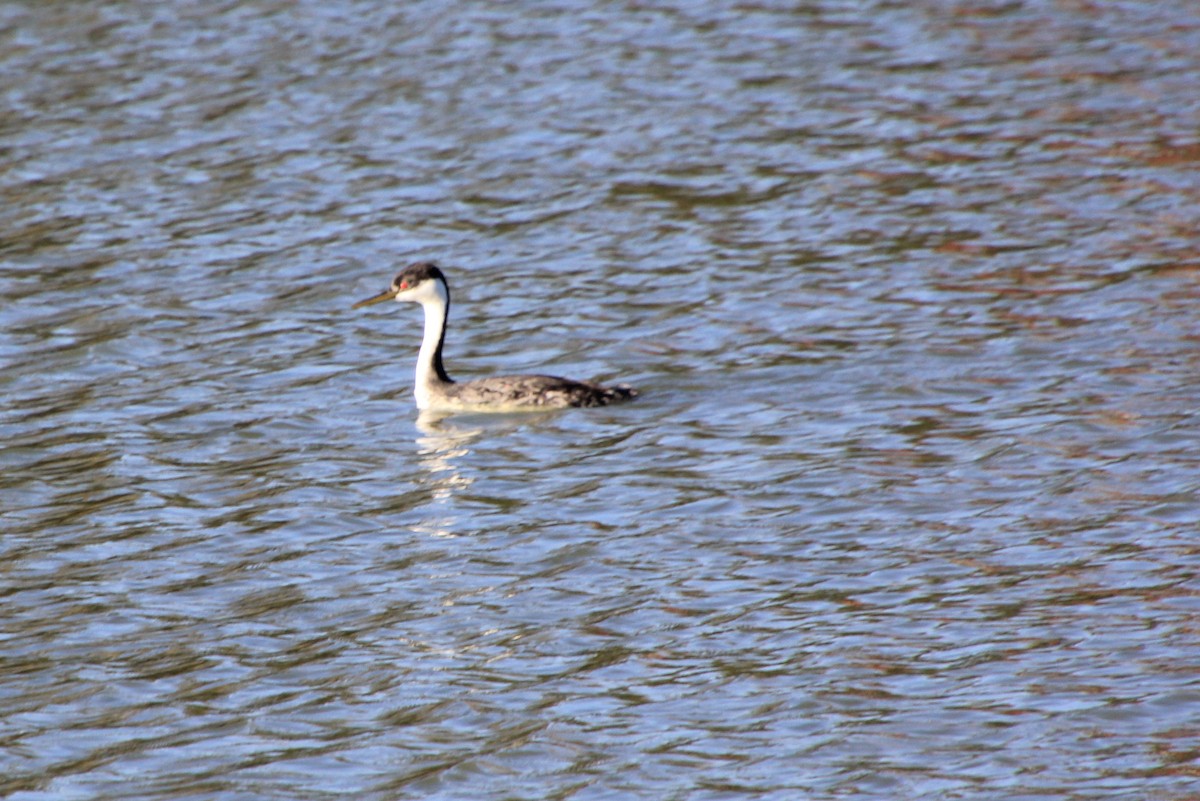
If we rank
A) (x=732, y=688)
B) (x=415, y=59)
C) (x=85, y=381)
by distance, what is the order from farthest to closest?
(x=415, y=59)
(x=85, y=381)
(x=732, y=688)

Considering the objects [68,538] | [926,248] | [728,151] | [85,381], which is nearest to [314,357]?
[85,381]

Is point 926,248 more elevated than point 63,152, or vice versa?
point 63,152

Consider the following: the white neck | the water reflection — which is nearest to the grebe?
the white neck

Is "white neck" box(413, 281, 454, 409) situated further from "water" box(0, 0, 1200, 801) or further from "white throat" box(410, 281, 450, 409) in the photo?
"water" box(0, 0, 1200, 801)

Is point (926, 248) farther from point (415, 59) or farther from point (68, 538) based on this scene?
point (415, 59)

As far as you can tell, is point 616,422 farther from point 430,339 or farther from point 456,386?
point 430,339

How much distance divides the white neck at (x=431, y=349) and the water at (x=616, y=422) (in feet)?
1.15

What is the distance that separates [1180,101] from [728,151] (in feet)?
18.2

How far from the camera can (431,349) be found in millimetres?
15078

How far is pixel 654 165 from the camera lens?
21.5m

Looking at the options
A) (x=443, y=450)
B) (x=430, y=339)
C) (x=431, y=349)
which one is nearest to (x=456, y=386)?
(x=431, y=349)

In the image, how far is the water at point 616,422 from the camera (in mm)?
9039

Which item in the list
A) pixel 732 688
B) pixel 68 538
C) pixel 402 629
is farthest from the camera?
pixel 68 538

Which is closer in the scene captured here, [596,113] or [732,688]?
[732,688]
